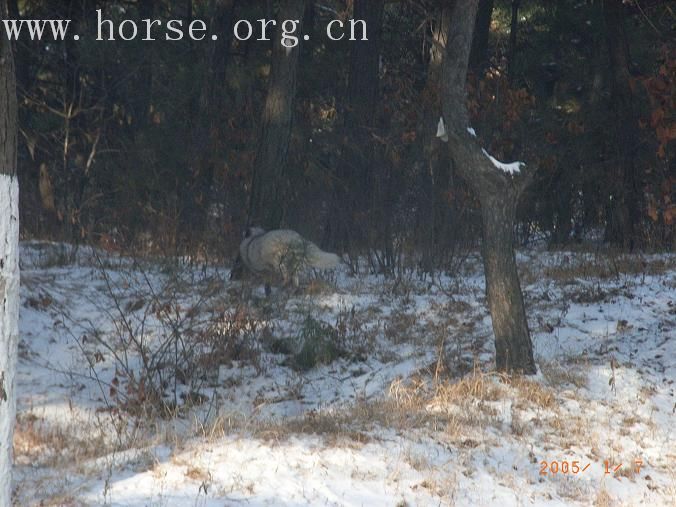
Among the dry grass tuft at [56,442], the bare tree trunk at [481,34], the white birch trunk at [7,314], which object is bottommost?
the dry grass tuft at [56,442]

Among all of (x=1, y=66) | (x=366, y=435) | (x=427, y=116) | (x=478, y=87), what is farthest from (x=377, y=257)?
A: (x=1, y=66)

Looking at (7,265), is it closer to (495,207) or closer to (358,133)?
(495,207)

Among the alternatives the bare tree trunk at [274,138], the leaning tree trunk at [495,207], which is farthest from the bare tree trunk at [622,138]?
the leaning tree trunk at [495,207]

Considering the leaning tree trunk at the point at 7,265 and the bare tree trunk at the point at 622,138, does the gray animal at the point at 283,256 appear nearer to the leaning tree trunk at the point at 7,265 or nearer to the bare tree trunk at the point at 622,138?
the bare tree trunk at the point at 622,138

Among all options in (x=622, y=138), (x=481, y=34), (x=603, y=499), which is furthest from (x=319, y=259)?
(x=481, y=34)

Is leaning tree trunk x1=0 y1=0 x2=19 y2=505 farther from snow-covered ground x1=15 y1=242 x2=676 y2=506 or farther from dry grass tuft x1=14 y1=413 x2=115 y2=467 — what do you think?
dry grass tuft x1=14 y1=413 x2=115 y2=467

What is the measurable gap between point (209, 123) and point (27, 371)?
25.4 ft

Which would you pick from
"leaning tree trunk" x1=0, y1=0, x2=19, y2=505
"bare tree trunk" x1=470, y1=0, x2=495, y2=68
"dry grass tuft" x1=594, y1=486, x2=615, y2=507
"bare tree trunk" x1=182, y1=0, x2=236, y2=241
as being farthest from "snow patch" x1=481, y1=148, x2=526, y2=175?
"bare tree trunk" x1=470, y1=0, x2=495, y2=68

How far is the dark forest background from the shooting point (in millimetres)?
13648

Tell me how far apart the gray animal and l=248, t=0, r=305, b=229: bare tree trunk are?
1.09m

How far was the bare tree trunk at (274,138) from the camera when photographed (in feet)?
41.9

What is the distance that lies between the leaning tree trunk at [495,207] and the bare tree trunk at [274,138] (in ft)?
15.7

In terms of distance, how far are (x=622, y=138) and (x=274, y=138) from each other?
6.15 m
